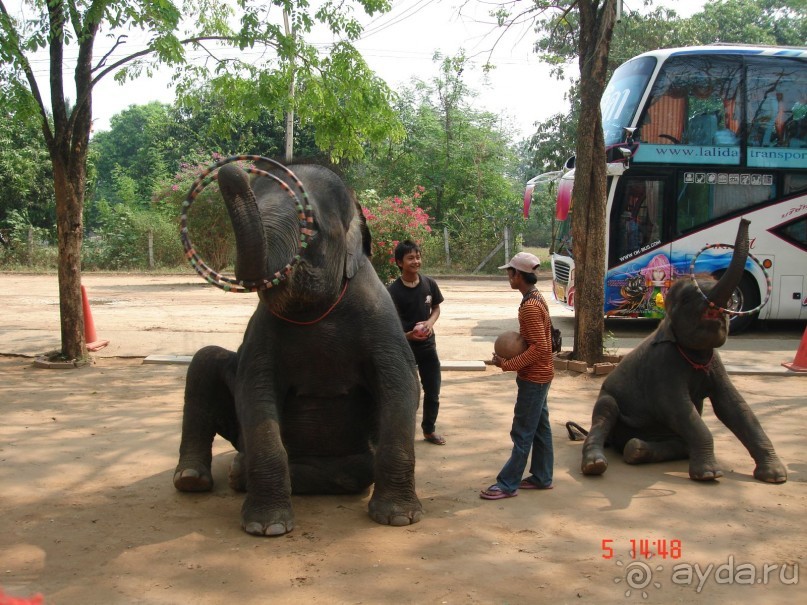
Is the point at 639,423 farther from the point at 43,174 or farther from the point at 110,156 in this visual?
the point at 110,156

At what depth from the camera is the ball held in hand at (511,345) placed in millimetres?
5387

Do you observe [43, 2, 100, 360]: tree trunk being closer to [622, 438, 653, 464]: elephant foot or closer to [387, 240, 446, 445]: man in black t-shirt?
[387, 240, 446, 445]: man in black t-shirt

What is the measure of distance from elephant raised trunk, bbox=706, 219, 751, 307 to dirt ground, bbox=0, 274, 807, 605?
4.27 ft

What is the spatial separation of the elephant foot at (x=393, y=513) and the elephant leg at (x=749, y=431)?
265 centimetres

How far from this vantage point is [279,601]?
376 cm

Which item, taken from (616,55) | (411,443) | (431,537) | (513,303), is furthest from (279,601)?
(616,55)

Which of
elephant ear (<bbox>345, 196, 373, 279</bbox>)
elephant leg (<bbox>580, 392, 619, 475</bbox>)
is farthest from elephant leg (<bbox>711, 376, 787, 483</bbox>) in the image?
elephant ear (<bbox>345, 196, 373, 279</bbox>)

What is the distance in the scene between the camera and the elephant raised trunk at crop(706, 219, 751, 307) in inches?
229

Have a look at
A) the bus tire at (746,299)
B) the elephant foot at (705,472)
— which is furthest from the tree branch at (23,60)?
the bus tire at (746,299)

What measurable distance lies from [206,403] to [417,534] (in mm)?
1811

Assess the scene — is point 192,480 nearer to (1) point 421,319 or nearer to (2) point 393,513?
(2) point 393,513

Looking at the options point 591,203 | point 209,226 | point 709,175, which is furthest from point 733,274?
point 209,226

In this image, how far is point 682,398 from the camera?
6121 millimetres

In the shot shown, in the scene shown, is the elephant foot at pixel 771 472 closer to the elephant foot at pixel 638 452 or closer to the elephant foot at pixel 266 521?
the elephant foot at pixel 638 452
